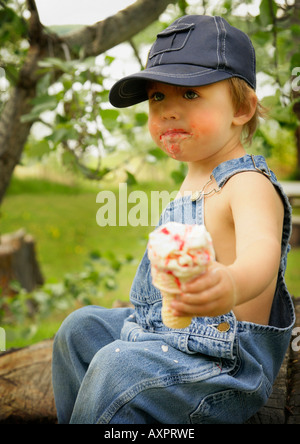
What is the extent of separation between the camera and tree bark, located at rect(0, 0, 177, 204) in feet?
5.72

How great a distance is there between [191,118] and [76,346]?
550 millimetres

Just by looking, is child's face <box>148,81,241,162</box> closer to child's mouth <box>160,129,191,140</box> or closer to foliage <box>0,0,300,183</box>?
child's mouth <box>160,129,191,140</box>

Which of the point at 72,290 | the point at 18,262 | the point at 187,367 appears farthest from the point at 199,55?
the point at 18,262

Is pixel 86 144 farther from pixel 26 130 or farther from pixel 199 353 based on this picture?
pixel 199 353

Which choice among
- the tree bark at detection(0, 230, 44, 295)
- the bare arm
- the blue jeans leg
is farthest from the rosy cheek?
the tree bark at detection(0, 230, 44, 295)

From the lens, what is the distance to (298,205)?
462cm

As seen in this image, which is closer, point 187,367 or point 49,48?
point 187,367

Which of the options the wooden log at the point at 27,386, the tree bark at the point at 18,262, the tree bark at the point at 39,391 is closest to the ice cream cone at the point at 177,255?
the tree bark at the point at 39,391

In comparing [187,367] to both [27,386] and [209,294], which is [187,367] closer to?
[209,294]

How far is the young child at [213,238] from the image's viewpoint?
0.92 metres

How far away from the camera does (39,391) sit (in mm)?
1403

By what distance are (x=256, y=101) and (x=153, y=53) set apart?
0.74 feet

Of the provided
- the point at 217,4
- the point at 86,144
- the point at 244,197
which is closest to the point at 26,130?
the point at 86,144

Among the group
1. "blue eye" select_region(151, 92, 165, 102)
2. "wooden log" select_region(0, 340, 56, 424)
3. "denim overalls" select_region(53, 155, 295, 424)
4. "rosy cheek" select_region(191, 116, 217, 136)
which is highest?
"blue eye" select_region(151, 92, 165, 102)
